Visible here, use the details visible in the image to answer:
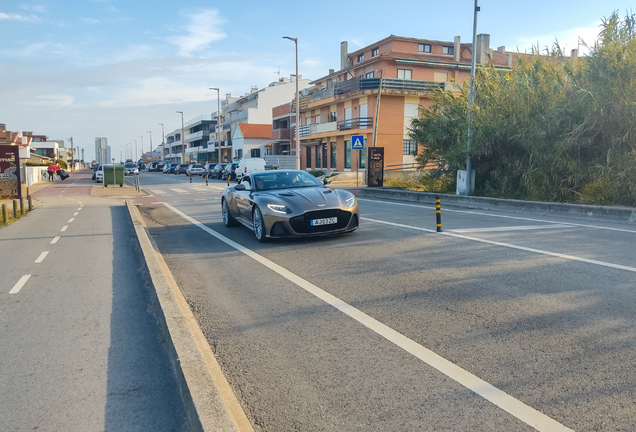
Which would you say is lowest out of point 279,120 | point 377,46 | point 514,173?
point 514,173

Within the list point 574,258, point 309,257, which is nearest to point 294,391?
point 309,257

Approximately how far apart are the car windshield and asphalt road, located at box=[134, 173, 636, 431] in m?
1.88

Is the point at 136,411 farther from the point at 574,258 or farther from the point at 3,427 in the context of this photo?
the point at 574,258

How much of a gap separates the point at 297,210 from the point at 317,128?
41704mm

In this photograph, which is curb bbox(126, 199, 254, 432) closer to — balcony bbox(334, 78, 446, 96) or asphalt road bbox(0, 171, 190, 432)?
asphalt road bbox(0, 171, 190, 432)

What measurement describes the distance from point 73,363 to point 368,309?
2.74 meters

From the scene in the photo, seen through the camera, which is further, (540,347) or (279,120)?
(279,120)

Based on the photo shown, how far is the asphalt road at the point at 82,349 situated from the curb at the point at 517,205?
677 centimetres

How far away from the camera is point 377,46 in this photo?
4700 cm

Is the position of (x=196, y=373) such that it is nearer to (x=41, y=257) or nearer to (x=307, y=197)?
(x=307, y=197)

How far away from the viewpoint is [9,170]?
19906 mm

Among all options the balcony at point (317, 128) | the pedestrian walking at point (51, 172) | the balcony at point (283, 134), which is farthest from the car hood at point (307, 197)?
the balcony at point (283, 134)

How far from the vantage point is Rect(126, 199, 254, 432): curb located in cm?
304

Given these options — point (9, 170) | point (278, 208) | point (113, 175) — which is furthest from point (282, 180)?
point (113, 175)
